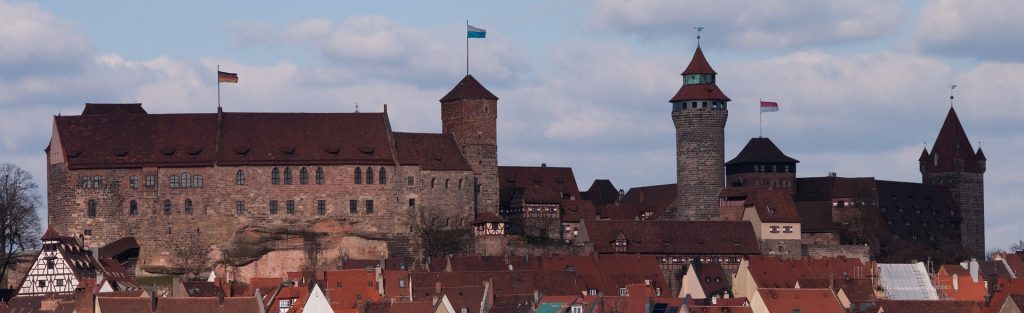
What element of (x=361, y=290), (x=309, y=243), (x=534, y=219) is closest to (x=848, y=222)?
(x=534, y=219)

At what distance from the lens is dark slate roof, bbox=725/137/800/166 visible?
13075 cm

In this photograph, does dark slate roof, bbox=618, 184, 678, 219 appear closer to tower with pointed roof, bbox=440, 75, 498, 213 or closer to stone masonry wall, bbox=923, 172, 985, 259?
tower with pointed roof, bbox=440, 75, 498, 213

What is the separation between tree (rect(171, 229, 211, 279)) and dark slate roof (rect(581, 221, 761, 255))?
15643mm

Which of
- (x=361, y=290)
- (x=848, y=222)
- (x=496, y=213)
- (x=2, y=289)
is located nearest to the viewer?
(x=361, y=290)

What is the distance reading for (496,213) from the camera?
11550 centimetres

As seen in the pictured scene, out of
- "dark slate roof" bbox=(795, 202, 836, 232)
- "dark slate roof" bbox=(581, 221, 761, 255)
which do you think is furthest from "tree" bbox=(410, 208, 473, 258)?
"dark slate roof" bbox=(795, 202, 836, 232)

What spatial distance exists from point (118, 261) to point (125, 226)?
2727 mm

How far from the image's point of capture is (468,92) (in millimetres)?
116250

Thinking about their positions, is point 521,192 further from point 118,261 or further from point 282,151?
point 118,261

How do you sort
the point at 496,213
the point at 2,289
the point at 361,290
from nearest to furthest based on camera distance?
the point at 361,290 → the point at 2,289 → the point at 496,213

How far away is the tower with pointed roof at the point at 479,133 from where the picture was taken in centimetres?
11562

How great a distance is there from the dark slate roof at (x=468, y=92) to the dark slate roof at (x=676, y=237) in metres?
7.07

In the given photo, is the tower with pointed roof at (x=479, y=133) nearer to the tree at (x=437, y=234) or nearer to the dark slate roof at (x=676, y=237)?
the tree at (x=437, y=234)

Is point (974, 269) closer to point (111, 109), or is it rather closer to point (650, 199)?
point (650, 199)
